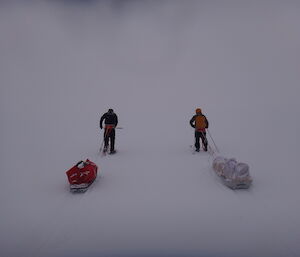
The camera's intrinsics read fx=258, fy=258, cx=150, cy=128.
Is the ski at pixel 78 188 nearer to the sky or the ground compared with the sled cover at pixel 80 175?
nearer to the ground

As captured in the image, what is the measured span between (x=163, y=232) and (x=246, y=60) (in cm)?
6372

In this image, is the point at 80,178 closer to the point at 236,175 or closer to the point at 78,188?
the point at 78,188

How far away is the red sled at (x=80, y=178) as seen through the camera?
20.9ft

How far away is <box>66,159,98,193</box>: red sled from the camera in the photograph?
6.36 m

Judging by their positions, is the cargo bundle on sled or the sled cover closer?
the cargo bundle on sled

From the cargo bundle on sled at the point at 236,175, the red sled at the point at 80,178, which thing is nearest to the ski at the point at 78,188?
the red sled at the point at 80,178

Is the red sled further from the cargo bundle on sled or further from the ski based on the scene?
the cargo bundle on sled

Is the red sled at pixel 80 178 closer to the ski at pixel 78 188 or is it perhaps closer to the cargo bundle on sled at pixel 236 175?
the ski at pixel 78 188

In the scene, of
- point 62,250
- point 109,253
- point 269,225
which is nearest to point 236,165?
point 269,225

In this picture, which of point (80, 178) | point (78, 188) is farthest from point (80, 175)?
point (78, 188)

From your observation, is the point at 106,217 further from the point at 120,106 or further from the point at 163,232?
the point at 120,106

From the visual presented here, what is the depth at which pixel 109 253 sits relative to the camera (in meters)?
4.14

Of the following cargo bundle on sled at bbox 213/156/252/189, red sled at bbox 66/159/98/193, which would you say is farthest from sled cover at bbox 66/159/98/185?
cargo bundle on sled at bbox 213/156/252/189

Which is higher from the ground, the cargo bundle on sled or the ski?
the cargo bundle on sled
